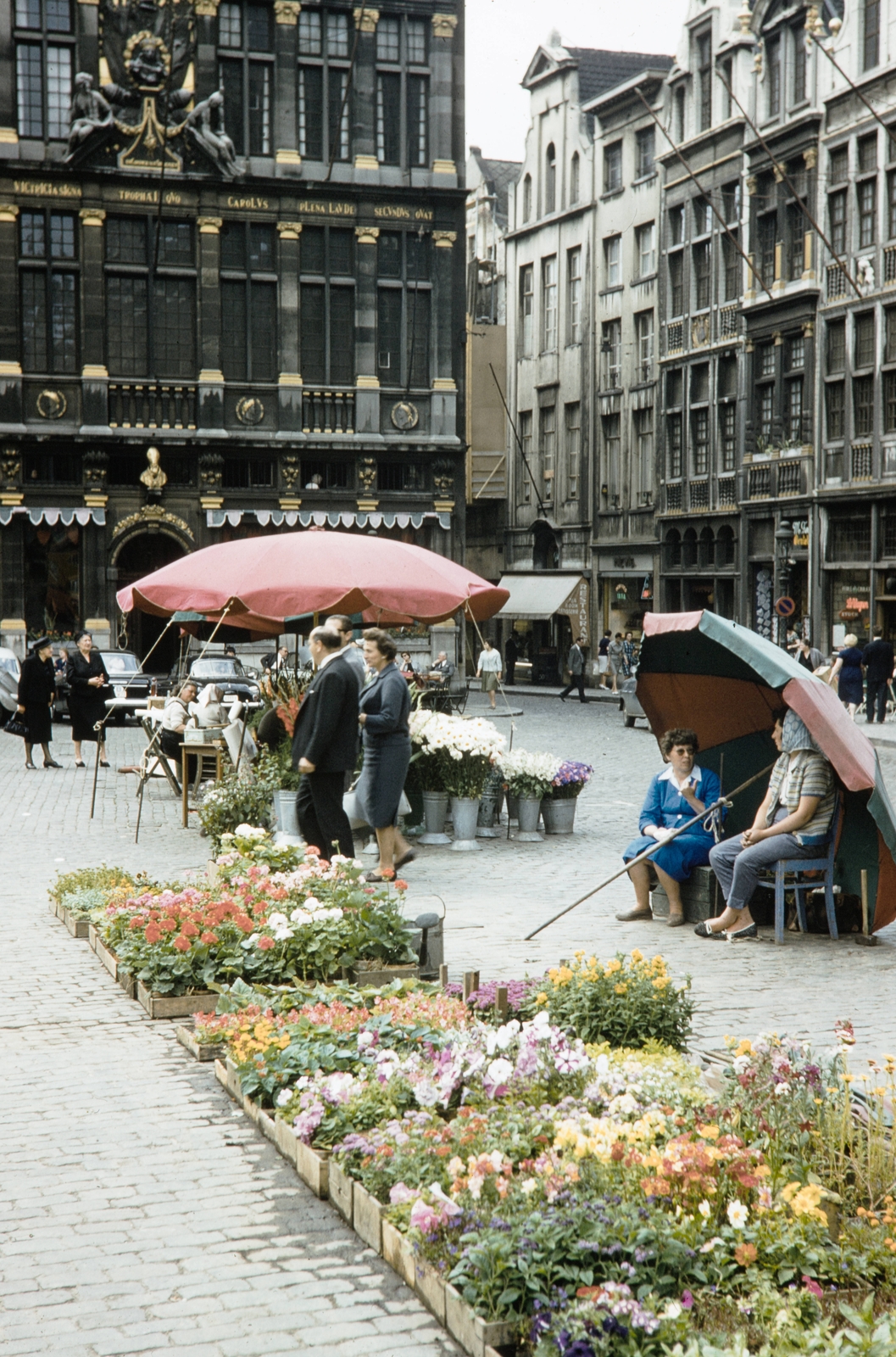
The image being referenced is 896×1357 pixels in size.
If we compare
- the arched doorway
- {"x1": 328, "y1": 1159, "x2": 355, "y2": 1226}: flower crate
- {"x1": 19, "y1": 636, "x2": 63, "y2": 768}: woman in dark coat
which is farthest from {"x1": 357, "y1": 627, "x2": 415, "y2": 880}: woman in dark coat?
the arched doorway

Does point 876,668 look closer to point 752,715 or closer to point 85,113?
point 752,715

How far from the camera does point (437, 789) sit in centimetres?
1434

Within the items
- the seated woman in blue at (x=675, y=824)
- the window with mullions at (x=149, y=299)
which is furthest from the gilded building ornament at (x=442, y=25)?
the seated woman in blue at (x=675, y=824)

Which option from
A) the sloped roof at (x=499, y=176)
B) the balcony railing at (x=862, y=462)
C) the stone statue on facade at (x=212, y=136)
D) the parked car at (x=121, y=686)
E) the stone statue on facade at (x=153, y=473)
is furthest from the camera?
the sloped roof at (x=499, y=176)

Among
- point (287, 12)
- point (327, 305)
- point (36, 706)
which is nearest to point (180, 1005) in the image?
point (36, 706)

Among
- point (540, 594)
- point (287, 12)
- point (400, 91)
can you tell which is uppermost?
point (287, 12)

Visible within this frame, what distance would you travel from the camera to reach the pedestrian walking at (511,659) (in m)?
53.8

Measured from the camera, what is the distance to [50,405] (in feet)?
135

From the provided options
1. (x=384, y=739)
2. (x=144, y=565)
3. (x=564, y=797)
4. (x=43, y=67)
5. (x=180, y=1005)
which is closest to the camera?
(x=180, y=1005)

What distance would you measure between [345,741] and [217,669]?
21.4m

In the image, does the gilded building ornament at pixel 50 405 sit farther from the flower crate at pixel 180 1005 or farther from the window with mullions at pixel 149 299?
the flower crate at pixel 180 1005

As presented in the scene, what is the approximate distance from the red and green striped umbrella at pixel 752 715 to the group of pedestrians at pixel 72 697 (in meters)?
11.1

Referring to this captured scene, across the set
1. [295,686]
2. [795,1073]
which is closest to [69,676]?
[295,686]

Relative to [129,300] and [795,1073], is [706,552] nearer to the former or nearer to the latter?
[129,300]
